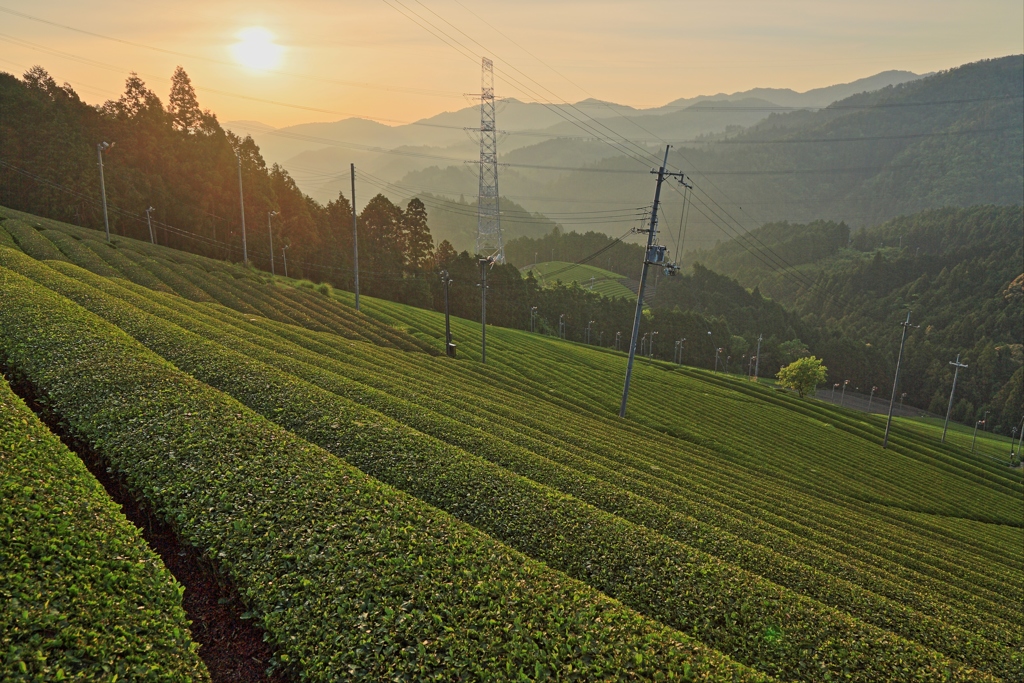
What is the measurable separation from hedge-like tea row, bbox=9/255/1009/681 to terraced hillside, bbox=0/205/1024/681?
0.25 feet

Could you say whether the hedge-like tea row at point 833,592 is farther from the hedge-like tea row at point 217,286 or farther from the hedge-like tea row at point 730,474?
the hedge-like tea row at point 217,286

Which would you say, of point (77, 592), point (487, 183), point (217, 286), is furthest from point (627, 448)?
point (487, 183)

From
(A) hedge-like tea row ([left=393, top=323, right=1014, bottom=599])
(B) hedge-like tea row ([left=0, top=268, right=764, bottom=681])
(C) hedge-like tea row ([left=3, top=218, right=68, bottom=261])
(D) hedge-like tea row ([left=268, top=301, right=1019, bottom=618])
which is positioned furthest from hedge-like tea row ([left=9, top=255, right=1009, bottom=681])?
(C) hedge-like tea row ([left=3, top=218, right=68, bottom=261])

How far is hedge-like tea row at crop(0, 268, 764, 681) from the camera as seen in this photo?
982 cm

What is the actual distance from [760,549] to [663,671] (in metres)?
10.4

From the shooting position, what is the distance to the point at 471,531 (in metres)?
14.0

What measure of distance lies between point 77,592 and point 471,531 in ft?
25.4

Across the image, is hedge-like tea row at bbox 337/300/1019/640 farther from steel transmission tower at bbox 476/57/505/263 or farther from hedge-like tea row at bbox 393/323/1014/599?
steel transmission tower at bbox 476/57/505/263

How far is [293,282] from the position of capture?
266 feet

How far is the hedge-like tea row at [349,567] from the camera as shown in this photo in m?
9.82

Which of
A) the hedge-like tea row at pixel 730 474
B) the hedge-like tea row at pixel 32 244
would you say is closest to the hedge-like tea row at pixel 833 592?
the hedge-like tea row at pixel 730 474

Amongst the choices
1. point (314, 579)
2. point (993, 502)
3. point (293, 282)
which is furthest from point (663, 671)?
point (293, 282)

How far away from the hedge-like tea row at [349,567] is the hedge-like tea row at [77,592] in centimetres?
139

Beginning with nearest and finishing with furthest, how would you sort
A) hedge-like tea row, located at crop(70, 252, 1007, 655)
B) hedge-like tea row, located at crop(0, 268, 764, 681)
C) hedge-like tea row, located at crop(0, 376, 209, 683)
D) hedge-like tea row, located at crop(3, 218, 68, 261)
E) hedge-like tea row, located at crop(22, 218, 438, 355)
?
hedge-like tea row, located at crop(0, 376, 209, 683)
hedge-like tea row, located at crop(0, 268, 764, 681)
hedge-like tea row, located at crop(70, 252, 1007, 655)
hedge-like tea row, located at crop(3, 218, 68, 261)
hedge-like tea row, located at crop(22, 218, 438, 355)
